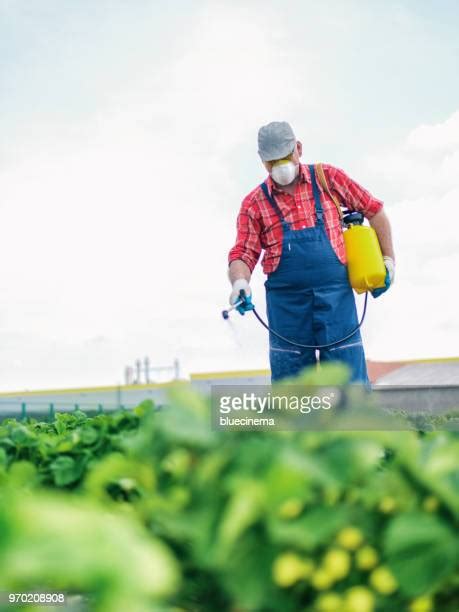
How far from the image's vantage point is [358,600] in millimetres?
850

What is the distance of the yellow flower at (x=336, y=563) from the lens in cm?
86

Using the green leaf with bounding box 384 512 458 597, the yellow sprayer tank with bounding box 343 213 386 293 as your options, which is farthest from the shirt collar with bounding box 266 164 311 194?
the green leaf with bounding box 384 512 458 597

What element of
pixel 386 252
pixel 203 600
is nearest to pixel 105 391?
pixel 386 252

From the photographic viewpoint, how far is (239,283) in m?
3.99

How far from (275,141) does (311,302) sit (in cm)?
97

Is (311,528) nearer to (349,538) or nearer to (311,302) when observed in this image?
(349,538)

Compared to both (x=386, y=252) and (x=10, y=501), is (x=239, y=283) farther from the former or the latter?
(x=10, y=501)

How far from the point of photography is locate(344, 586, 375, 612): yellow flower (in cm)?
85

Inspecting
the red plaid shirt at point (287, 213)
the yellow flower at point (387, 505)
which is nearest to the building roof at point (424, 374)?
the red plaid shirt at point (287, 213)

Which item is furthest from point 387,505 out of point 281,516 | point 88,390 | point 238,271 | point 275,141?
point 88,390

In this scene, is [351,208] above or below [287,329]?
above

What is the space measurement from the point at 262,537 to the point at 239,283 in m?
3.16

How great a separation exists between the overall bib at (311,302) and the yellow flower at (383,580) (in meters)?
2.99

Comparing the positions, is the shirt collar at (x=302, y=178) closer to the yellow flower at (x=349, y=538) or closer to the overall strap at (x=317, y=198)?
the overall strap at (x=317, y=198)
